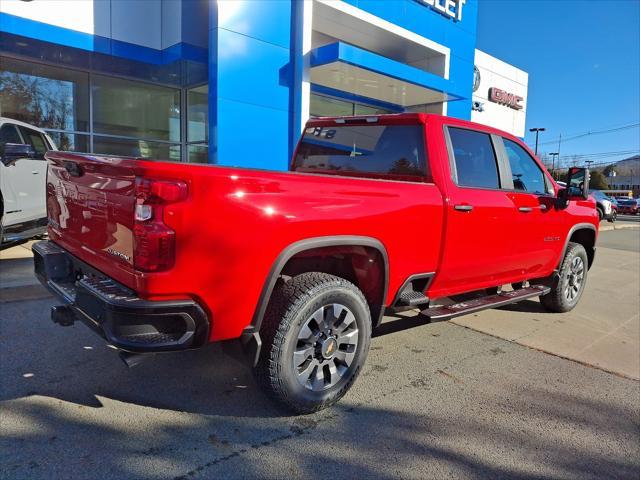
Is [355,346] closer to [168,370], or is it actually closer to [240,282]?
[240,282]

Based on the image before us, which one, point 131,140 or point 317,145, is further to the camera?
point 131,140

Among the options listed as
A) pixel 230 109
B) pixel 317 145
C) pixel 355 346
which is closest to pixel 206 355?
pixel 355 346

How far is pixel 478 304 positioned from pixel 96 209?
3.05 metres

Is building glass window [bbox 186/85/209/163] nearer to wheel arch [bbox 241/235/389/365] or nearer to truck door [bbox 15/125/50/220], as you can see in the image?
truck door [bbox 15/125/50/220]

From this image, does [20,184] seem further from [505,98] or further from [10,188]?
[505,98]

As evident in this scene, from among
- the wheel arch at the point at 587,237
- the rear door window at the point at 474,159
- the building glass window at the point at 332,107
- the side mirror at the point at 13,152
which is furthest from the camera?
the building glass window at the point at 332,107

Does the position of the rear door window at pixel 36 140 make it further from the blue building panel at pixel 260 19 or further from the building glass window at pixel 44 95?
the blue building panel at pixel 260 19

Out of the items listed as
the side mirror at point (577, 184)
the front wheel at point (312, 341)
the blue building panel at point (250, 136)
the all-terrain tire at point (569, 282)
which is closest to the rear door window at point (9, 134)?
the blue building panel at point (250, 136)

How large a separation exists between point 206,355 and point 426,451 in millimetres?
1926

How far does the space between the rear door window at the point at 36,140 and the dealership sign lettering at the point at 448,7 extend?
39.6 ft

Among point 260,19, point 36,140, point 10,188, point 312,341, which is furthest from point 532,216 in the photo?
point 260,19

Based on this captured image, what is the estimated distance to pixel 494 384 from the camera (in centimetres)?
357

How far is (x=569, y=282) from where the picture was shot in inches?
222

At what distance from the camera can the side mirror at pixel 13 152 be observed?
18.9ft
